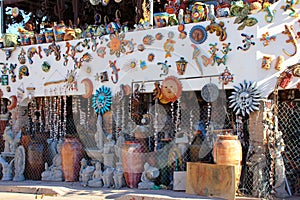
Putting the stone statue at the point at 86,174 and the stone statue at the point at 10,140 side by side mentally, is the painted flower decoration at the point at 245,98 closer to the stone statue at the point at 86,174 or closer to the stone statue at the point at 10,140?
the stone statue at the point at 86,174

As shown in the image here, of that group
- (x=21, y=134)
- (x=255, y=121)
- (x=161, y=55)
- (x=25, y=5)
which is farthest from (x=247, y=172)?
(x=25, y=5)

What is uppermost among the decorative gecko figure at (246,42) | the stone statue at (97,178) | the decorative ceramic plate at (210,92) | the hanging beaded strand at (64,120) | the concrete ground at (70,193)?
the decorative gecko figure at (246,42)

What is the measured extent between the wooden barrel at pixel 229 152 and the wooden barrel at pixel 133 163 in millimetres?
1617

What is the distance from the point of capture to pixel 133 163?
28.9 feet

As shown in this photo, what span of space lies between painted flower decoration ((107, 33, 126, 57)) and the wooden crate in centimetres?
301

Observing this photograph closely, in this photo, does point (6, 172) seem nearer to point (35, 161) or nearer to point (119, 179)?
point (35, 161)

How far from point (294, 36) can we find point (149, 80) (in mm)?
2901

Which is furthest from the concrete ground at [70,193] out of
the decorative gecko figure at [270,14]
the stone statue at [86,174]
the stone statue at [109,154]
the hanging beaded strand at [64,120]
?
the decorative gecko figure at [270,14]

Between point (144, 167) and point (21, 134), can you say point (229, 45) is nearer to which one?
point (144, 167)

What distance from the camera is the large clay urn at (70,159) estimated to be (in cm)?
980

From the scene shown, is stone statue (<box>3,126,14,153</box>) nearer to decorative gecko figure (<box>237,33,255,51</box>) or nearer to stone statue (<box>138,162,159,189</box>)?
stone statue (<box>138,162,159,189</box>)

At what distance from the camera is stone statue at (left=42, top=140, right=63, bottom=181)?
1000cm

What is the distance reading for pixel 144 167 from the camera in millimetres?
8750

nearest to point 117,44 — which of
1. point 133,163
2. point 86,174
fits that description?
point 133,163
